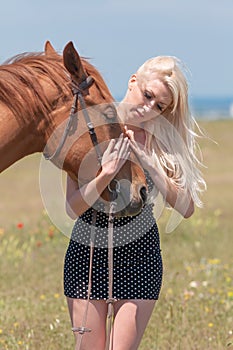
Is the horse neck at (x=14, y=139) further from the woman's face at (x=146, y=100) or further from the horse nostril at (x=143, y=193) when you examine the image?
the woman's face at (x=146, y=100)

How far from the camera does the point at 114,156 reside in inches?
139

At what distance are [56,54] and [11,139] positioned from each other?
17.8 inches

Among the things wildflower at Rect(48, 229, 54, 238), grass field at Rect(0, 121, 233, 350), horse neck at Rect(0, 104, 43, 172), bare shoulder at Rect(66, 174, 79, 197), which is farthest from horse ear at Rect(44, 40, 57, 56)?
wildflower at Rect(48, 229, 54, 238)

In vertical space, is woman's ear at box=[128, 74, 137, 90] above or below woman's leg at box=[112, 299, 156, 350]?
above

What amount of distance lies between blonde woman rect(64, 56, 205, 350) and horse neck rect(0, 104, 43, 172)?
37 centimetres

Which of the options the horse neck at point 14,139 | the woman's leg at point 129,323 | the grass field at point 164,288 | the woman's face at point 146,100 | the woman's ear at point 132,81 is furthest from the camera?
the grass field at point 164,288

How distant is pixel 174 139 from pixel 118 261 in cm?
71

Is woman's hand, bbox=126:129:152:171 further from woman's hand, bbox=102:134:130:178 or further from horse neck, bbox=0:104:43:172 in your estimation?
horse neck, bbox=0:104:43:172

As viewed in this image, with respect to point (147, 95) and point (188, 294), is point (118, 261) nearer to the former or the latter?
point (147, 95)

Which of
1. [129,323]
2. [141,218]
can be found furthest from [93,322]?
[141,218]

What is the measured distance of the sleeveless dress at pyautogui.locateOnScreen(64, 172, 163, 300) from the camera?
3.92 m

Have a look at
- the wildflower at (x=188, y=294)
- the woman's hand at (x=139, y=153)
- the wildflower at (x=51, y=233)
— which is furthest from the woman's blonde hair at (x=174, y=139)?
the wildflower at (x=51, y=233)

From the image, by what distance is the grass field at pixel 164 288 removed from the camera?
5602mm

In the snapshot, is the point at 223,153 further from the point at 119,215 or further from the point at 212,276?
the point at 119,215
